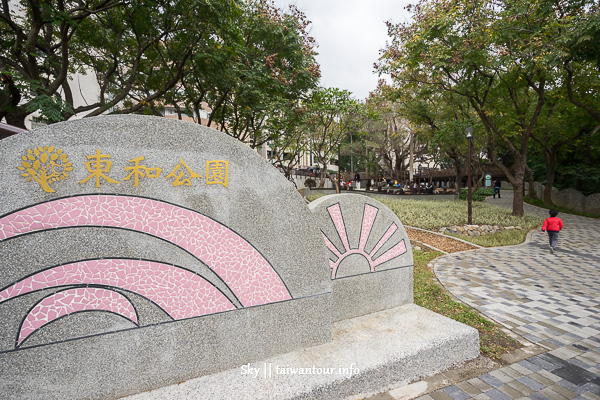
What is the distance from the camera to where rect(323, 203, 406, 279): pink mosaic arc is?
3.81 m

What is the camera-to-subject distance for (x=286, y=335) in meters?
3.12

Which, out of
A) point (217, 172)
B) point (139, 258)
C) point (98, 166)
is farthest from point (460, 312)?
point (98, 166)

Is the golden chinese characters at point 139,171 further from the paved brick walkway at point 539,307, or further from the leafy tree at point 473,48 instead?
the leafy tree at point 473,48

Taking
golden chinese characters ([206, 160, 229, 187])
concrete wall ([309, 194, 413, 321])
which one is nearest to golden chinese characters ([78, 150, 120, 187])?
golden chinese characters ([206, 160, 229, 187])

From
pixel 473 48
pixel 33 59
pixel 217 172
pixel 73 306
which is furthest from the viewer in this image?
pixel 473 48

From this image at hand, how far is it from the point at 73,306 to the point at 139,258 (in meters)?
0.58

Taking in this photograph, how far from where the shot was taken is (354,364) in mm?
2916

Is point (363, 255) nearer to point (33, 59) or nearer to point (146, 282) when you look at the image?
point (146, 282)

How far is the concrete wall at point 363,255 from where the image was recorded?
3820mm

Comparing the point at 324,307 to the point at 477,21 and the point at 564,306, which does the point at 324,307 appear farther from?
the point at 477,21

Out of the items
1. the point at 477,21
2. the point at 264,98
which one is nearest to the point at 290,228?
the point at 264,98

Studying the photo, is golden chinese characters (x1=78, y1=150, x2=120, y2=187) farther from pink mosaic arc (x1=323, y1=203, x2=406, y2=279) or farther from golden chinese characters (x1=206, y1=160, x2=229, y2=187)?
pink mosaic arc (x1=323, y1=203, x2=406, y2=279)

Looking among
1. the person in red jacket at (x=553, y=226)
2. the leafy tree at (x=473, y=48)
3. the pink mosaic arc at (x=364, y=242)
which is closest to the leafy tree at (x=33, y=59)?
the pink mosaic arc at (x=364, y=242)

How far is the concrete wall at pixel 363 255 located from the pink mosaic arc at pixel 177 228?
3.33ft
